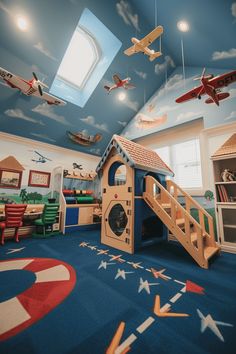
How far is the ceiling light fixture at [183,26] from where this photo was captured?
155 inches

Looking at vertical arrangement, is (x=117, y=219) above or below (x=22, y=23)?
below

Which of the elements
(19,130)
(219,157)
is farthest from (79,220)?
(219,157)

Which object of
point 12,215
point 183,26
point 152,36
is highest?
point 183,26

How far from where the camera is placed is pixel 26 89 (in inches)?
168

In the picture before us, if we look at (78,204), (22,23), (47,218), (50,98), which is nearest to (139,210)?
(47,218)

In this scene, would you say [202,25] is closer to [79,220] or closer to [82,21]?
[82,21]

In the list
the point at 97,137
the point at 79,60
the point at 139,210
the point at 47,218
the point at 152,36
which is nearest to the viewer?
the point at 152,36

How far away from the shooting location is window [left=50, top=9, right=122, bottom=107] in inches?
193

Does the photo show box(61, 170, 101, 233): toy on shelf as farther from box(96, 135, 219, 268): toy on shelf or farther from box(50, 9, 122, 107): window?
box(50, 9, 122, 107): window

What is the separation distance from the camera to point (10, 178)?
539cm

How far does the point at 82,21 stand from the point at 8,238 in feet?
21.5

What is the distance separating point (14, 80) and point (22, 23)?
1.32m

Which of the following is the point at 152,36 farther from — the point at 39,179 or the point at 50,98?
the point at 39,179

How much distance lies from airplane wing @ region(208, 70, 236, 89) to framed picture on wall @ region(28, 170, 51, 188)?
19.6 ft
